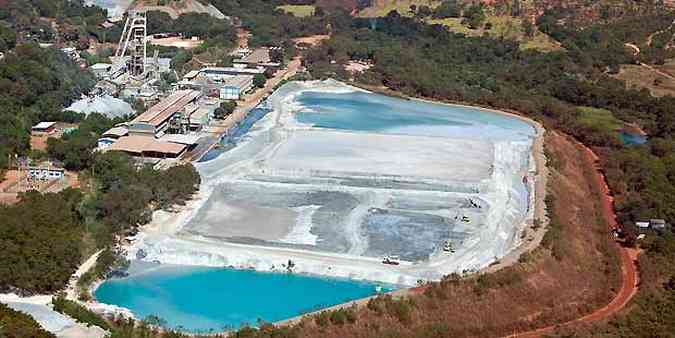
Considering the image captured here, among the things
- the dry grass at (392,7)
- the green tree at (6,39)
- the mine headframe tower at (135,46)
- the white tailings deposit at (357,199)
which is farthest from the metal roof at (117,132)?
the dry grass at (392,7)

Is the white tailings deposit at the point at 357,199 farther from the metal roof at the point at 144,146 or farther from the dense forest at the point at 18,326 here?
the dense forest at the point at 18,326

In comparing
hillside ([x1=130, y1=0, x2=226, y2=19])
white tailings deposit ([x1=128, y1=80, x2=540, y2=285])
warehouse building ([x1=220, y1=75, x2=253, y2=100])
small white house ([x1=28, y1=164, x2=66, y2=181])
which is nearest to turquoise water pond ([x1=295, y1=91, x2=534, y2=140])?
white tailings deposit ([x1=128, y1=80, x2=540, y2=285])

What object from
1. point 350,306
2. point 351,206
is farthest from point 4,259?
point 351,206

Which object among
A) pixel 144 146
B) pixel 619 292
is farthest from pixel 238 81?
pixel 619 292

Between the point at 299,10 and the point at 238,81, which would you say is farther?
the point at 299,10

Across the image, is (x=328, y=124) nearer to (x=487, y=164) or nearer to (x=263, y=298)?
(x=487, y=164)

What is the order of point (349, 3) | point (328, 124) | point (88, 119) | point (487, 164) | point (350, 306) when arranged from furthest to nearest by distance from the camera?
point (349, 3), point (328, 124), point (88, 119), point (487, 164), point (350, 306)

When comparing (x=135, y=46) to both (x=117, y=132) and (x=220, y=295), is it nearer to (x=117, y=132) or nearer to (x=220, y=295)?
(x=117, y=132)
